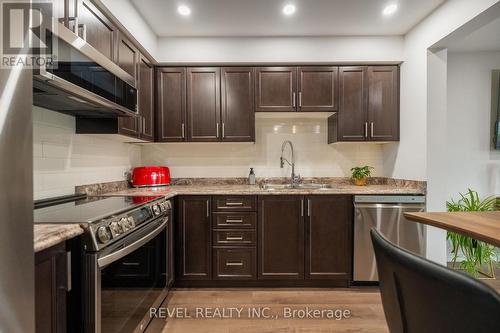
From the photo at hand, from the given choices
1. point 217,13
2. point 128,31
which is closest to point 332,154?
point 217,13

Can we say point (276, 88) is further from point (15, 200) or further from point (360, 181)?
point (15, 200)

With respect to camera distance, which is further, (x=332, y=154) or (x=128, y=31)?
(x=332, y=154)

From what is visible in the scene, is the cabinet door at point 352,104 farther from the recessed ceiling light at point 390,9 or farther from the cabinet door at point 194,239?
the cabinet door at point 194,239

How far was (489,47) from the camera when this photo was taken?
304cm

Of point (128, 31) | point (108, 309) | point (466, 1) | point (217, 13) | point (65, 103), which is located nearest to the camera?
point (108, 309)

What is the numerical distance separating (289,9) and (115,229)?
2.23 m

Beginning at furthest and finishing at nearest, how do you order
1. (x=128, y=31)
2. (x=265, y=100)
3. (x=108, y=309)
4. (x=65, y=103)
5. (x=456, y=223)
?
(x=265, y=100) → (x=128, y=31) → (x=65, y=103) → (x=108, y=309) → (x=456, y=223)

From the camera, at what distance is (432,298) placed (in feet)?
1.57

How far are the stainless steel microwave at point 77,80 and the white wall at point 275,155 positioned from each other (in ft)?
4.28

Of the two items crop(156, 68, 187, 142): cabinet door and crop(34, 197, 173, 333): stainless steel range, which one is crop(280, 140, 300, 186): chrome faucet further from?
crop(34, 197, 173, 333): stainless steel range

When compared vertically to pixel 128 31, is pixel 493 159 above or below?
below

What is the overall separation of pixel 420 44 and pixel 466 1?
21.2 inches

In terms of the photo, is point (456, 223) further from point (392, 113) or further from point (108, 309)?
point (392, 113)

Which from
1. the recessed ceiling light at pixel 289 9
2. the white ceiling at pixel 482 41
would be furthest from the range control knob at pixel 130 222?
the white ceiling at pixel 482 41
